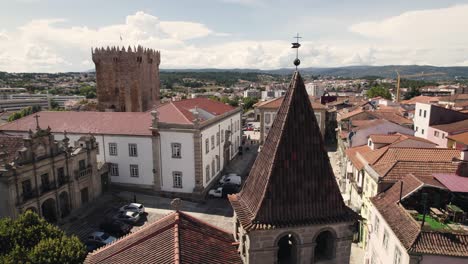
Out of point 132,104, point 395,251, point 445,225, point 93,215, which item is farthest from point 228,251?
point 132,104

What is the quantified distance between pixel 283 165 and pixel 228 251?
4.59m

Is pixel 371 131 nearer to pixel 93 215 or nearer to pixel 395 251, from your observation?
pixel 395 251

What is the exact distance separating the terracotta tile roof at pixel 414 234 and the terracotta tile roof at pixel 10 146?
1241 inches

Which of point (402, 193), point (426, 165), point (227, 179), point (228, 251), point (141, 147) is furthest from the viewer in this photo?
point (227, 179)

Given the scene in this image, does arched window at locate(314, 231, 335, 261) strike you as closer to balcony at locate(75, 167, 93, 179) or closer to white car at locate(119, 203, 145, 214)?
white car at locate(119, 203, 145, 214)

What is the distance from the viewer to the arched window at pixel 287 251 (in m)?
11.1

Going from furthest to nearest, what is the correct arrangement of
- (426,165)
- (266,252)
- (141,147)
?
(141,147)
(426,165)
(266,252)

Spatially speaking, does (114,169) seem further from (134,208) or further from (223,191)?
(223,191)

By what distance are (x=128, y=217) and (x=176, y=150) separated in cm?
938

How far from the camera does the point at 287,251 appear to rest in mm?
12711

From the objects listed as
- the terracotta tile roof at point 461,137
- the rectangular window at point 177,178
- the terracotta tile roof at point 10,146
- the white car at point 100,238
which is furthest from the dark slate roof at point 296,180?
the terracotta tile roof at point 461,137

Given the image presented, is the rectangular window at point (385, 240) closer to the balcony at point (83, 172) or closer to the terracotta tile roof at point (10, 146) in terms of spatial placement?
the balcony at point (83, 172)

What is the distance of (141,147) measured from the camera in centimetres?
3947

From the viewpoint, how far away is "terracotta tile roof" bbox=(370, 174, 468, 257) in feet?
56.6
